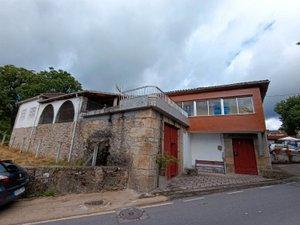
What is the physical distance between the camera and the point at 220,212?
5750 millimetres

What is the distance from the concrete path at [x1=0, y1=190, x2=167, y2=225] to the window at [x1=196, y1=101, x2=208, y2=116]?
29.8 feet

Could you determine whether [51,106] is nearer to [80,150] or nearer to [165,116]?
[80,150]

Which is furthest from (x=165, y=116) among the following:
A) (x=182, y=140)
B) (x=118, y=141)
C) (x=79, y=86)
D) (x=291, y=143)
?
(x=291, y=143)

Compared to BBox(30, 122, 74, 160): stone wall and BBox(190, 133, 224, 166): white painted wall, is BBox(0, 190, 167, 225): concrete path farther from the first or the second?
BBox(190, 133, 224, 166): white painted wall

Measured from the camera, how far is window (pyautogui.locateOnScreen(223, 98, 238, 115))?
14555 millimetres

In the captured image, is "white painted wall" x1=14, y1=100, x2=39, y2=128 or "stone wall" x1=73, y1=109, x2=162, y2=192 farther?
"white painted wall" x1=14, y1=100, x2=39, y2=128

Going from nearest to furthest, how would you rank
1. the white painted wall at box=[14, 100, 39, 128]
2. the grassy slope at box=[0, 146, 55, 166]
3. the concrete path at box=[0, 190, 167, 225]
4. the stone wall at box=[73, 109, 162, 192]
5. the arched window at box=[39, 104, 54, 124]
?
1. the concrete path at box=[0, 190, 167, 225]
2. the stone wall at box=[73, 109, 162, 192]
3. the grassy slope at box=[0, 146, 55, 166]
4. the arched window at box=[39, 104, 54, 124]
5. the white painted wall at box=[14, 100, 39, 128]

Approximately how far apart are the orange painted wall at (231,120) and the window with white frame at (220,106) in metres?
0.28

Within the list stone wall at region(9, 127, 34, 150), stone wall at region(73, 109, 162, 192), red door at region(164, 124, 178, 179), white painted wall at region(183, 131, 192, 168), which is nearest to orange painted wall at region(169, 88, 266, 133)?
white painted wall at region(183, 131, 192, 168)

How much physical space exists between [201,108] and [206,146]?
9.24 ft

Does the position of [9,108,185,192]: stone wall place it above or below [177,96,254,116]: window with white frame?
below

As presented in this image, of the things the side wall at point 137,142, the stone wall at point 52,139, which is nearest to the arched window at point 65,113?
the stone wall at point 52,139

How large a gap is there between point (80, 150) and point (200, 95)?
9261 millimetres

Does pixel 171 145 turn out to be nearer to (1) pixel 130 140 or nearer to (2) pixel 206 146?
(1) pixel 130 140
